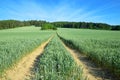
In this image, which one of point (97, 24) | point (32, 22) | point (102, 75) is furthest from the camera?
point (32, 22)

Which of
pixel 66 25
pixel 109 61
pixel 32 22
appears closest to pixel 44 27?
pixel 66 25

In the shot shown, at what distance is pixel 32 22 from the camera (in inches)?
6777

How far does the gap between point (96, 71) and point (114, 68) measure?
111 centimetres

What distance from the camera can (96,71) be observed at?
1236 centimetres

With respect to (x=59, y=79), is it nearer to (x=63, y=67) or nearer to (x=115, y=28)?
(x=63, y=67)

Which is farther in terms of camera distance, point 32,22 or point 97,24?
point 32,22

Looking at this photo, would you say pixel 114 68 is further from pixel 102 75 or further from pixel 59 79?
pixel 59 79

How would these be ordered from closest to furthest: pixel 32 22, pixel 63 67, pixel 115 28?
pixel 63 67
pixel 115 28
pixel 32 22

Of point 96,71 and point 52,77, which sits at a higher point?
point 52,77

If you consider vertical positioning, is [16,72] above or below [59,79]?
below

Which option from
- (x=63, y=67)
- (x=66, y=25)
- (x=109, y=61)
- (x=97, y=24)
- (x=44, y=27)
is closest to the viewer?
(x=63, y=67)

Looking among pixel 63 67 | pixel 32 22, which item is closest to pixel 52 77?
pixel 63 67

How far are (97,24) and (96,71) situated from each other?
12984 centimetres

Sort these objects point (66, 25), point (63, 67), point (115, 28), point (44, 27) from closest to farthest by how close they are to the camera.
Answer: point (63, 67) < point (44, 27) < point (115, 28) < point (66, 25)
